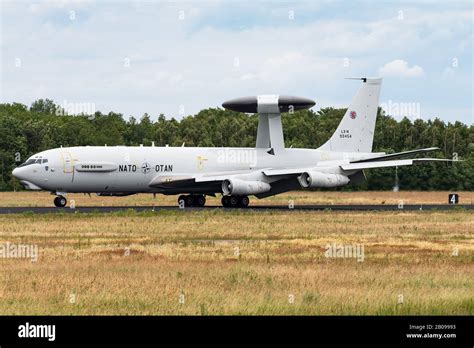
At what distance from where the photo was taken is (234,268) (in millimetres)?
26625

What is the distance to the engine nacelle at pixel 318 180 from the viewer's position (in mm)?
59875

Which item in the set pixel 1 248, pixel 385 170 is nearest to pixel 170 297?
pixel 1 248

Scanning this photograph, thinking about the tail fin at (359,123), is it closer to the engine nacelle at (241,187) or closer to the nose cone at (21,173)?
the engine nacelle at (241,187)

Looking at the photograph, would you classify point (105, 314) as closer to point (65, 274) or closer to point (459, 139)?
point (65, 274)

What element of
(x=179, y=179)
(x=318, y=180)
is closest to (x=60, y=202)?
(x=179, y=179)

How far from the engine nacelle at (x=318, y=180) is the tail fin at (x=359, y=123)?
599 cm

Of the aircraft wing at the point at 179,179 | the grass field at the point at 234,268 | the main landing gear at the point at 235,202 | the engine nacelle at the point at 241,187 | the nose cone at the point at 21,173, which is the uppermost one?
the nose cone at the point at 21,173

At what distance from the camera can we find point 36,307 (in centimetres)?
2016

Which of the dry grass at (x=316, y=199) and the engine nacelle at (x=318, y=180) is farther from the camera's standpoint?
the dry grass at (x=316, y=199)

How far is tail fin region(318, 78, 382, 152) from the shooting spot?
67.1 meters

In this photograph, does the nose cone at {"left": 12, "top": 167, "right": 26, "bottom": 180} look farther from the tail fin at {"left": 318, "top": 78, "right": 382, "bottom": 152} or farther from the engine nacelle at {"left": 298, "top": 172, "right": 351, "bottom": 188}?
the tail fin at {"left": 318, "top": 78, "right": 382, "bottom": 152}

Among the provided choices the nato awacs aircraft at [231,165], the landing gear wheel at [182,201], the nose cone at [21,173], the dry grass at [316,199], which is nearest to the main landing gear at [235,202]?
the nato awacs aircraft at [231,165]

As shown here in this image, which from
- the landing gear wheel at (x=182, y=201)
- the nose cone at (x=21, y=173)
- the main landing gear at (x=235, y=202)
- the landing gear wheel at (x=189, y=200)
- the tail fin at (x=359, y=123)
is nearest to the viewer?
the nose cone at (x=21, y=173)
